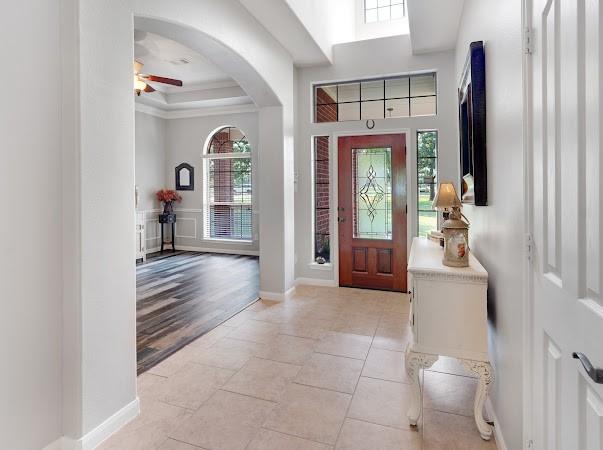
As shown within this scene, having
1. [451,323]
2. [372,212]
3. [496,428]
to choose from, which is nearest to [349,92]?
[372,212]

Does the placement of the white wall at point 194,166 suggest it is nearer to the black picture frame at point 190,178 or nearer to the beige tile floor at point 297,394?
Answer: the black picture frame at point 190,178

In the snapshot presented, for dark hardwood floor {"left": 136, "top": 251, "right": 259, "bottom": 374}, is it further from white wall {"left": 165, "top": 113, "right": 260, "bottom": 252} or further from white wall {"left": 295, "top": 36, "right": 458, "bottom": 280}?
white wall {"left": 295, "top": 36, "right": 458, "bottom": 280}

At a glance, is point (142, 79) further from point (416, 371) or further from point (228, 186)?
point (416, 371)

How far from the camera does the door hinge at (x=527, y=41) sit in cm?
133

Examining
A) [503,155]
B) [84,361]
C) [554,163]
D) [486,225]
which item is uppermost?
[503,155]

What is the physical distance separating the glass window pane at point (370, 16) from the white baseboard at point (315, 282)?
13.3ft

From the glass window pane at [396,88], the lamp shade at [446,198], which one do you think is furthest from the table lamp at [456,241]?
the glass window pane at [396,88]

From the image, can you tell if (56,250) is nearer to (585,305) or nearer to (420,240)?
(585,305)

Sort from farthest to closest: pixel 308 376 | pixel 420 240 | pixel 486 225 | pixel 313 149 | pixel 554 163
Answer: pixel 313 149
pixel 420 240
pixel 308 376
pixel 486 225
pixel 554 163

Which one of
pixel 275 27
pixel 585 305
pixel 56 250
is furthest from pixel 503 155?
pixel 275 27

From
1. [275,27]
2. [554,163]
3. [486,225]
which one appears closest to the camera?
[554,163]

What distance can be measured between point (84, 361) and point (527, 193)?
6.99 ft

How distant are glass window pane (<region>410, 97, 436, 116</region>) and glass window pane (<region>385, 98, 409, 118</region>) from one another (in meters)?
0.07

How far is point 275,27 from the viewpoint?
377cm
